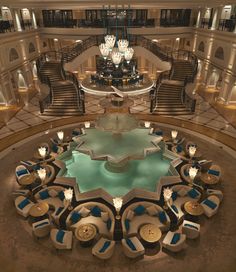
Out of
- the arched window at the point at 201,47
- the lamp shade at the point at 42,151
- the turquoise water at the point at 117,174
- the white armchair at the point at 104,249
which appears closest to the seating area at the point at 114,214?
the white armchair at the point at 104,249

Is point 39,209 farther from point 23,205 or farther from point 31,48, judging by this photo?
point 31,48

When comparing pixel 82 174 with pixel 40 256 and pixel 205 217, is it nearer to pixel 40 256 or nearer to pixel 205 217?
pixel 40 256

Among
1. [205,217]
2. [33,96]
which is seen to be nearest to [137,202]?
[205,217]

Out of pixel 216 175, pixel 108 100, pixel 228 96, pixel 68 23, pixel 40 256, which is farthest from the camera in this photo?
pixel 68 23

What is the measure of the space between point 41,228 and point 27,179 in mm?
2861

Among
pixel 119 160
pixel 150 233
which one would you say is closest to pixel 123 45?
pixel 119 160

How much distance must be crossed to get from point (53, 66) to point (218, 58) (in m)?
14.7

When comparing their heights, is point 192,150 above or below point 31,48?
below

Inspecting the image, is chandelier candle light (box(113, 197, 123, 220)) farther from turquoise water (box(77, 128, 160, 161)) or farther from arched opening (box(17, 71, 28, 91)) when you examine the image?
arched opening (box(17, 71, 28, 91))

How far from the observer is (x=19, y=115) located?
16938mm

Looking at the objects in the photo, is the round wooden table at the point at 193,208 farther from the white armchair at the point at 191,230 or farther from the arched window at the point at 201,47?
the arched window at the point at 201,47

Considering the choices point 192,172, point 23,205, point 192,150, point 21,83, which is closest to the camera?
point 23,205

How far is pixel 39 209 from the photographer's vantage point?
8.32 metres

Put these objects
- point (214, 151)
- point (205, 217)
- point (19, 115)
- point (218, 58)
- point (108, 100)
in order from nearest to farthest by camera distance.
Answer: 1. point (205, 217)
2. point (108, 100)
3. point (214, 151)
4. point (19, 115)
5. point (218, 58)
